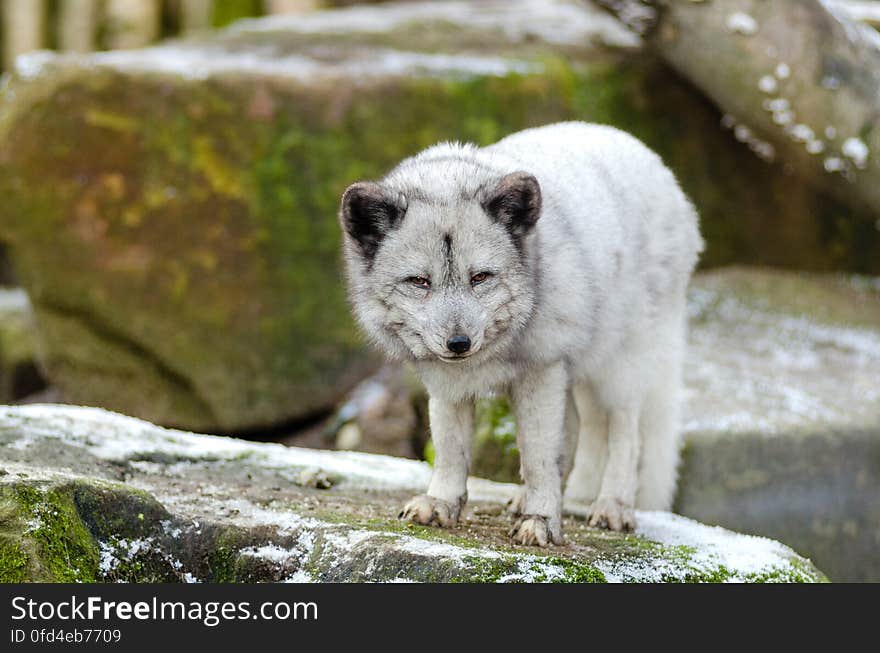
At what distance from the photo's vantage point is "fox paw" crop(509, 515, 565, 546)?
3.96 metres

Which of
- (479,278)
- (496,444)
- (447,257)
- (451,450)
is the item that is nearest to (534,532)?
(451,450)

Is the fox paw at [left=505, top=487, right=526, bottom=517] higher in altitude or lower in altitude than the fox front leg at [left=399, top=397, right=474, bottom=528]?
lower

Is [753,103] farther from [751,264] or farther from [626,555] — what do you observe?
[626,555]

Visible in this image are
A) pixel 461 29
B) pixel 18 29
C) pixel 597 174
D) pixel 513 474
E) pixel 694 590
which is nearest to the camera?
pixel 694 590

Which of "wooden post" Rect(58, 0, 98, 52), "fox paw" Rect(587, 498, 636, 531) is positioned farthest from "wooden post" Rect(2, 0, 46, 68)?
"fox paw" Rect(587, 498, 636, 531)

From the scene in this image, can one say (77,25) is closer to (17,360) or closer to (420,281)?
(17,360)

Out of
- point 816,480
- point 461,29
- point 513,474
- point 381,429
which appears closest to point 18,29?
point 461,29

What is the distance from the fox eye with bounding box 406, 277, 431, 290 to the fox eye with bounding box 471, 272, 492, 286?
0.49ft

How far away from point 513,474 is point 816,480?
5.31 ft

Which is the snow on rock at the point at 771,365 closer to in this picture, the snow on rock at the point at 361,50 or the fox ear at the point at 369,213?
the snow on rock at the point at 361,50

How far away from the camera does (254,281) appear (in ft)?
28.1

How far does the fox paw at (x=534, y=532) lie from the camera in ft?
13.0

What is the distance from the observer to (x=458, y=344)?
3.60 metres

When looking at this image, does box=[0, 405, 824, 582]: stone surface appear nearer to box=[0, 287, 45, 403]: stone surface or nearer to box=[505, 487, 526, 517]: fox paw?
box=[505, 487, 526, 517]: fox paw
